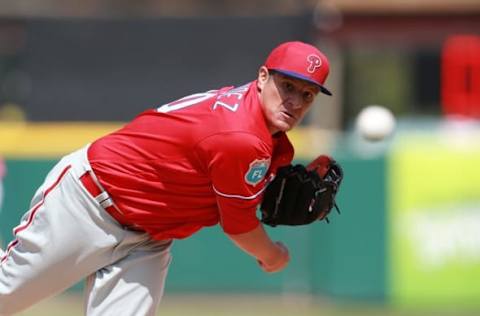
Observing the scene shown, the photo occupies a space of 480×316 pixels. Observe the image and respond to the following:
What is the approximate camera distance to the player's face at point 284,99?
4.93 metres

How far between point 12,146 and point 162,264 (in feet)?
21.1

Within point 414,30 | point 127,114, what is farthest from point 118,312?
point 414,30

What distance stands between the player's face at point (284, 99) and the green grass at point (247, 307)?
206 inches

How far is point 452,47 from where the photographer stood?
16.4 meters

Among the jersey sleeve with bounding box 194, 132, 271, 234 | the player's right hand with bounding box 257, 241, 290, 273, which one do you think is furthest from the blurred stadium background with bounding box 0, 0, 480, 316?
the jersey sleeve with bounding box 194, 132, 271, 234

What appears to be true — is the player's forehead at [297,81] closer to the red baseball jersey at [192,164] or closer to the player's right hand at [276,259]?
the red baseball jersey at [192,164]

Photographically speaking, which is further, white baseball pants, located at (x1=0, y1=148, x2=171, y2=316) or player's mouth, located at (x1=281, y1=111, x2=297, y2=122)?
white baseball pants, located at (x1=0, y1=148, x2=171, y2=316)

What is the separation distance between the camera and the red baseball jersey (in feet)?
16.0

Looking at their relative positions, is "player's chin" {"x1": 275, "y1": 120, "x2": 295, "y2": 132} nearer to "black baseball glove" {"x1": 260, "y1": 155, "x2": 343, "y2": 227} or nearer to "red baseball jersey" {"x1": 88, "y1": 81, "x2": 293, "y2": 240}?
"red baseball jersey" {"x1": 88, "y1": 81, "x2": 293, "y2": 240}

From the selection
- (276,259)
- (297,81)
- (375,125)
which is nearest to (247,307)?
(375,125)

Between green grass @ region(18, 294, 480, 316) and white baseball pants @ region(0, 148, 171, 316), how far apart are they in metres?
4.80

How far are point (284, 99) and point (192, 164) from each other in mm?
518

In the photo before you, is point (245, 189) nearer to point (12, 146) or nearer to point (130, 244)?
point (130, 244)

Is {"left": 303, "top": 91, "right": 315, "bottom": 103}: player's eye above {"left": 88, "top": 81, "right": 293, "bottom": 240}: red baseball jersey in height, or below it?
above
